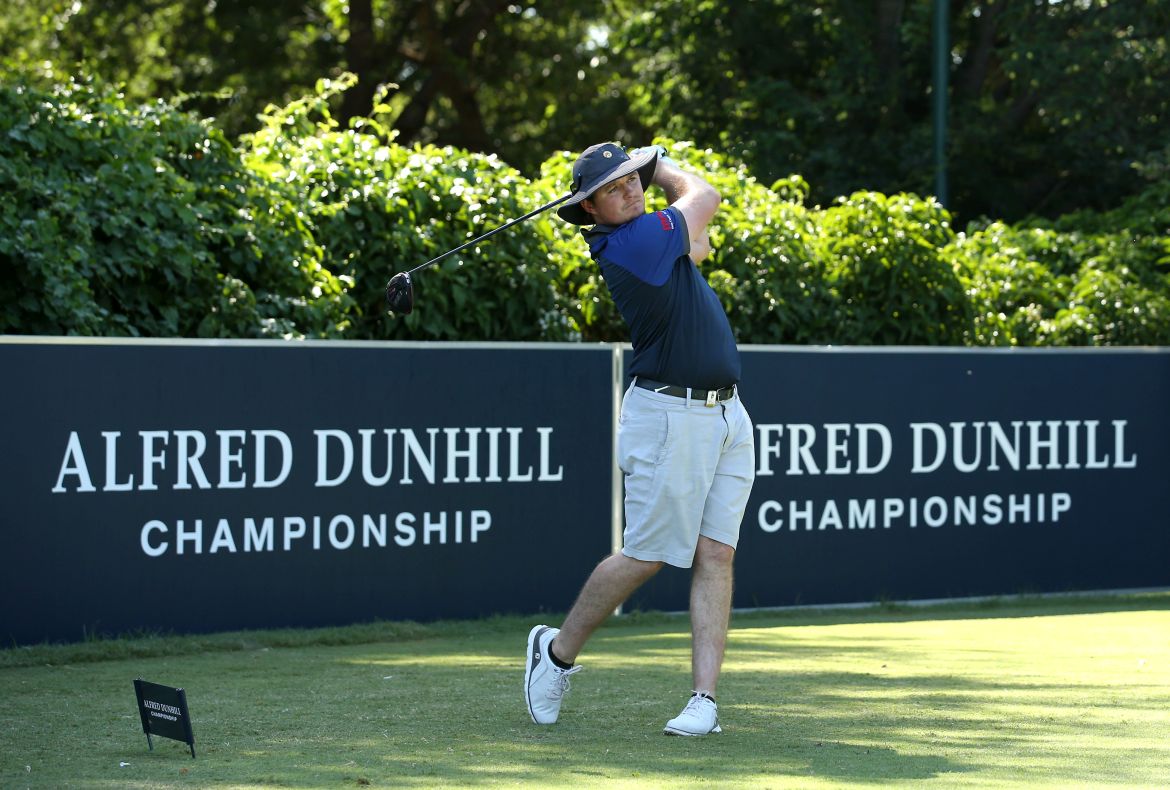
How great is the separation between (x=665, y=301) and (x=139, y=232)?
12.5ft

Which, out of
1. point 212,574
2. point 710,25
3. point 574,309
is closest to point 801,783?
point 212,574

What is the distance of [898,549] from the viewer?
28.3 feet

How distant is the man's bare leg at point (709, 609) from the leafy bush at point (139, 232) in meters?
3.68

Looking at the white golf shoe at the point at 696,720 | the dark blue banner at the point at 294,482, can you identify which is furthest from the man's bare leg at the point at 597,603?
the dark blue banner at the point at 294,482

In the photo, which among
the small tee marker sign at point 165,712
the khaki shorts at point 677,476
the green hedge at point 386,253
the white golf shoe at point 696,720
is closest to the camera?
the small tee marker sign at point 165,712

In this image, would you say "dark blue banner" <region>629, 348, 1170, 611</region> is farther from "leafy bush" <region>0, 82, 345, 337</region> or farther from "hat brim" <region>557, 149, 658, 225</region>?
"hat brim" <region>557, 149, 658, 225</region>

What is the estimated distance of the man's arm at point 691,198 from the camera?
4.98 metres

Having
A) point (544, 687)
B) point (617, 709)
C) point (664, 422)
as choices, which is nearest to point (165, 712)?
point (544, 687)

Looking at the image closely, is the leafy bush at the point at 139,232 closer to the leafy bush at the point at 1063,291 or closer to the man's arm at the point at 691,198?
the man's arm at the point at 691,198

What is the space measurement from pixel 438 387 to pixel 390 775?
3681 mm

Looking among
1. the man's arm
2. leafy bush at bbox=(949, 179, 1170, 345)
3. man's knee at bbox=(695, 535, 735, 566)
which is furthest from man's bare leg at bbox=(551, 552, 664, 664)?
leafy bush at bbox=(949, 179, 1170, 345)

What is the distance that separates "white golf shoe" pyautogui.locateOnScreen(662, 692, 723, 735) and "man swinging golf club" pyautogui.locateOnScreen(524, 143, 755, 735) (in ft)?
0.49

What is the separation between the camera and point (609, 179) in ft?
16.1

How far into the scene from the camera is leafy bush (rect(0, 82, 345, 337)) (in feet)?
24.6
